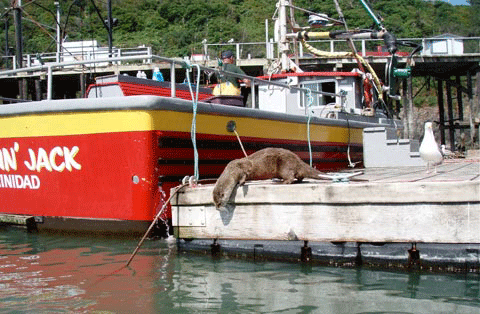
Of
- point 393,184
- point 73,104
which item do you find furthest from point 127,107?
point 393,184

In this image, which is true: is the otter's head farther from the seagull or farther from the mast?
the mast

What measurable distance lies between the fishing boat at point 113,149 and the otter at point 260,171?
2.24 feet

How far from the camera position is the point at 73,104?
6.60 m

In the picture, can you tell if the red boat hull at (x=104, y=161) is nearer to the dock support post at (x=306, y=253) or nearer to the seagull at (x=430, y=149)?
the dock support post at (x=306, y=253)

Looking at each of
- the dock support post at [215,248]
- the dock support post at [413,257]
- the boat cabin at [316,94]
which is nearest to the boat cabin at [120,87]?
the dock support post at [215,248]

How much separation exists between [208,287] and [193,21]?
57.1 metres

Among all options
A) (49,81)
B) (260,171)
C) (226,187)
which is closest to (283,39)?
(49,81)

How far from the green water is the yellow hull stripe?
1.39 metres

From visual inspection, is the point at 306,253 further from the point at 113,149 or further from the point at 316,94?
the point at 316,94

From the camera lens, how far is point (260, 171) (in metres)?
5.64

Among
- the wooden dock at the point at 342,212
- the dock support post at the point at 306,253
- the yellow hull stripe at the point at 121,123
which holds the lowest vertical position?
the dock support post at the point at 306,253

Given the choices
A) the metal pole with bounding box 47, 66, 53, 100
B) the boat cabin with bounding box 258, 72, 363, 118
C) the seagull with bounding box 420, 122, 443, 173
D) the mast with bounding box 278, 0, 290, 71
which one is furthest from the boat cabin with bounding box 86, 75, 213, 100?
the mast with bounding box 278, 0, 290, 71

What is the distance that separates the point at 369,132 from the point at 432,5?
66.9 meters

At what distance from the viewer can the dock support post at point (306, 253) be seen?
518cm
